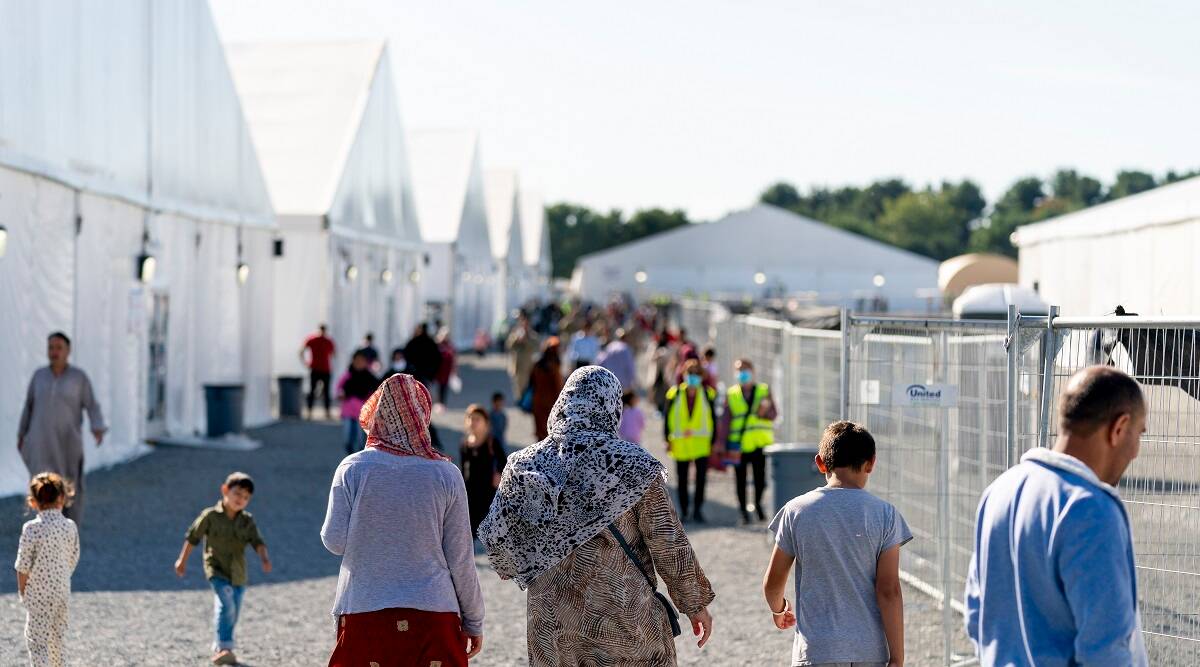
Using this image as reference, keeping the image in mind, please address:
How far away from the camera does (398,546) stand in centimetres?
521

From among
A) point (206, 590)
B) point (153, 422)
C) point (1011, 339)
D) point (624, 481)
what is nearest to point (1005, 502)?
point (624, 481)

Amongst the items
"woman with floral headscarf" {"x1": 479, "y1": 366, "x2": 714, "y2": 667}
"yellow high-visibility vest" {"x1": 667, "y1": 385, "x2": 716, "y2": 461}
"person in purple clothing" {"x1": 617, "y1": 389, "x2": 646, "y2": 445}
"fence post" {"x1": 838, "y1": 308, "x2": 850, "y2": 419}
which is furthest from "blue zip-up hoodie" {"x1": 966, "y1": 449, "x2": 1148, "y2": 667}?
"person in purple clothing" {"x1": 617, "y1": 389, "x2": 646, "y2": 445}

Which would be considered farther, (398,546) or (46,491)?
(46,491)

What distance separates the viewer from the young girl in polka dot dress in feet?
23.2

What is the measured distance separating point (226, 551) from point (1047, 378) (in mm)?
4620

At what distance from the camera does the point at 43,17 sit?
1532cm

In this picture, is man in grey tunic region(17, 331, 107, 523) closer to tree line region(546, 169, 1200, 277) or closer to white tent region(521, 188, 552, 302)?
white tent region(521, 188, 552, 302)

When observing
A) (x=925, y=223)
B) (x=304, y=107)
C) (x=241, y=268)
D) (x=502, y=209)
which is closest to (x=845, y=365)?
(x=241, y=268)

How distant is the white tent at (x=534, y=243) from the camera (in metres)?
81.4

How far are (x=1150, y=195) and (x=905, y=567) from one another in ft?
41.9

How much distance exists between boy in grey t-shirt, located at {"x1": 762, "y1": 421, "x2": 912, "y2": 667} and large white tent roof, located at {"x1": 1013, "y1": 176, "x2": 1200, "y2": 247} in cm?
1404

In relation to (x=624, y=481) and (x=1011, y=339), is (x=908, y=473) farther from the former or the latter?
(x=624, y=481)

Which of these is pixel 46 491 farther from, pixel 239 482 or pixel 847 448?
pixel 847 448

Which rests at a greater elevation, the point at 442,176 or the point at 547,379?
the point at 442,176
